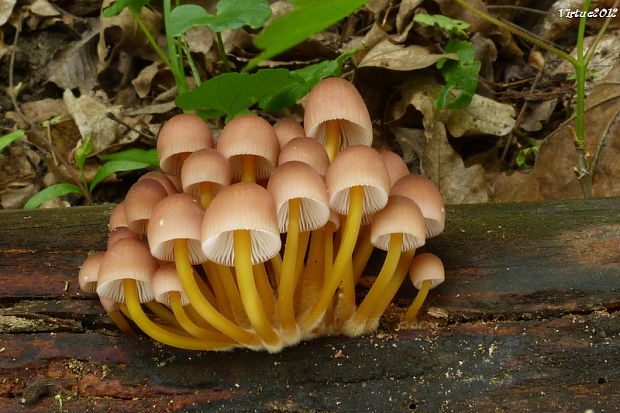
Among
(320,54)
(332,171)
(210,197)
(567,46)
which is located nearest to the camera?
(332,171)

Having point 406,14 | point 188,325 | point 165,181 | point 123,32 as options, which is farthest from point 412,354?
point 123,32

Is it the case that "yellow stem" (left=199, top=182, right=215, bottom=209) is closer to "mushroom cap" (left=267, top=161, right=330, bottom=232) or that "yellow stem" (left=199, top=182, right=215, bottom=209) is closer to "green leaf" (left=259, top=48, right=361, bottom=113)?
"mushroom cap" (left=267, top=161, right=330, bottom=232)

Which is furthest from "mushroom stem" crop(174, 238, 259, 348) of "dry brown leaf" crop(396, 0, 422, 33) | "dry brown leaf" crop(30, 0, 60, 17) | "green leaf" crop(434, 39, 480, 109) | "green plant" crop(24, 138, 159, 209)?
"dry brown leaf" crop(30, 0, 60, 17)

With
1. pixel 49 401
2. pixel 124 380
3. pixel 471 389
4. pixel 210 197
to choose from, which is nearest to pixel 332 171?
pixel 210 197

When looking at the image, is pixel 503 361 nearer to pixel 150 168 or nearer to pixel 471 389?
pixel 471 389

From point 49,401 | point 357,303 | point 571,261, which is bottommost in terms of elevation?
point 49,401

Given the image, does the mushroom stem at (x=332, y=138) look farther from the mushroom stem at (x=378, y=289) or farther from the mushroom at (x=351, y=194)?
the mushroom stem at (x=378, y=289)

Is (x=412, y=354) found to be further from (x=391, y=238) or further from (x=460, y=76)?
(x=460, y=76)

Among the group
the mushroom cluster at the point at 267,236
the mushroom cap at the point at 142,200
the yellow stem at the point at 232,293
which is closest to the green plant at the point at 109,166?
the mushroom cluster at the point at 267,236
